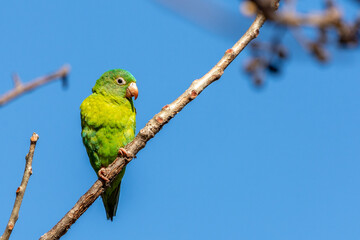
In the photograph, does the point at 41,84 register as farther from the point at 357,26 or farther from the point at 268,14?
the point at 357,26

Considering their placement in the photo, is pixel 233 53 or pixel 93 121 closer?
pixel 233 53

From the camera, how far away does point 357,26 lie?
1.76 m

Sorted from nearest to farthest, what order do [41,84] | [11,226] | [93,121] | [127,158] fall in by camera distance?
[41,84] → [11,226] → [127,158] → [93,121]

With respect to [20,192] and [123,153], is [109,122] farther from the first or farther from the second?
[20,192]

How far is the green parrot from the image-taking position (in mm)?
5461

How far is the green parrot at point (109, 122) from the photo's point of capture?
17.9 feet

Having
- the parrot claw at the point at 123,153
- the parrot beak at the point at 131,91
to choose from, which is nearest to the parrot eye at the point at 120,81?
the parrot beak at the point at 131,91

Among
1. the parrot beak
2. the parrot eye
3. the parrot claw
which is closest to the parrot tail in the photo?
the parrot beak

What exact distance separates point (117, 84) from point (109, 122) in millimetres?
687

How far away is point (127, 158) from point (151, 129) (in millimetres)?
392

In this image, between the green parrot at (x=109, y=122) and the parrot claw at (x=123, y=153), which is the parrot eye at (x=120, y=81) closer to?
the green parrot at (x=109, y=122)

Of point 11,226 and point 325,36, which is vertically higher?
point 325,36

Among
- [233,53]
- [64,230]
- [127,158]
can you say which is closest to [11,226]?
[64,230]

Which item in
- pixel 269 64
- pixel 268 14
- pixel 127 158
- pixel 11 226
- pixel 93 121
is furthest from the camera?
pixel 93 121
